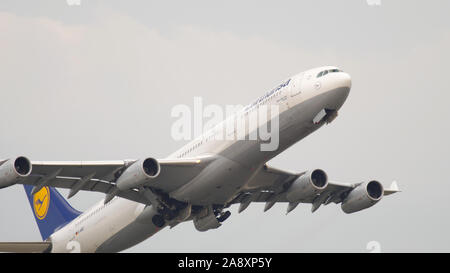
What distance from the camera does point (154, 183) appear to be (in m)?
39.4

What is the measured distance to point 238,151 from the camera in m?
36.8

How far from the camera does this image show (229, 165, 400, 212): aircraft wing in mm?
42125

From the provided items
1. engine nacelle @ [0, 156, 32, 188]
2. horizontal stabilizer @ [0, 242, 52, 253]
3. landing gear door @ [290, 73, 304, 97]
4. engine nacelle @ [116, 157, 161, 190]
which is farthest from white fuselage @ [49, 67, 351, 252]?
engine nacelle @ [0, 156, 32, 188]

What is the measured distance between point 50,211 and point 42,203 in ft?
5.90

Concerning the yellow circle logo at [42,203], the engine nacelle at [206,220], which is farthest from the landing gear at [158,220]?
the yellow circle logo at [42,203]

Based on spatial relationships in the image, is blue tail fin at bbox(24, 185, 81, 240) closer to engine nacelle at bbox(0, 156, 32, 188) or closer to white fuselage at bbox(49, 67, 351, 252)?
white fuselage at bbox(49, 67, 351, 252)

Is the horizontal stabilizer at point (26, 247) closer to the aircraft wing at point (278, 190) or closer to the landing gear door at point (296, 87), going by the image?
the aircraft wing at point (278, 190)

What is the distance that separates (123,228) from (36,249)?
761 centimetres

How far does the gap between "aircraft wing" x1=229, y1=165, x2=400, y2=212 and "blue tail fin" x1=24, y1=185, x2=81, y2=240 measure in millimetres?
12796
